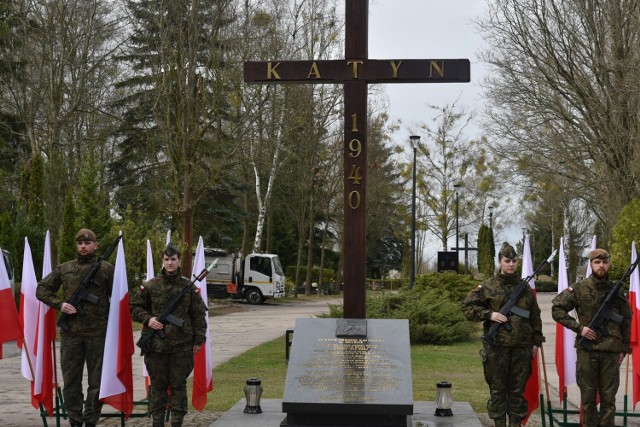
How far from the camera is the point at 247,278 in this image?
43125mm

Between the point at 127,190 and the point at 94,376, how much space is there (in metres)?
37.0

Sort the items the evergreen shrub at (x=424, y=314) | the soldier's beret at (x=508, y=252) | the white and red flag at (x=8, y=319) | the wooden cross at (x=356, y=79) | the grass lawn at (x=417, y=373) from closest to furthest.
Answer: the soldier's beret at (x=508, y=252) < the white and red flag at (x=8, y=319) < the wooden cross at (x=356, y=79) < the grass lawn at (x=417, y=373) < the evergreen shrub at (x=424, y=314)

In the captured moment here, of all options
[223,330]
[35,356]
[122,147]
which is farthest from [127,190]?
[35,356]

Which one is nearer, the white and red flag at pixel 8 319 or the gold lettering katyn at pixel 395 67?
the white and red flag at pixel 8 319

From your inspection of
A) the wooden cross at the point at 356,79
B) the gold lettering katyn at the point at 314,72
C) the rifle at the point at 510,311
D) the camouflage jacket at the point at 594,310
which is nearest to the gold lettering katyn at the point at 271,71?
the wooden cross at the point at 356,79

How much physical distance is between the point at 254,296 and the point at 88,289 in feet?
112

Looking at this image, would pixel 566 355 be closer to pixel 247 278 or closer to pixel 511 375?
pixel 511 375

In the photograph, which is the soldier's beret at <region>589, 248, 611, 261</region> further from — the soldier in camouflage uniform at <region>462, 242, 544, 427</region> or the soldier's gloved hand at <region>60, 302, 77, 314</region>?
the soldier's gloved hand at <region>60, 302, 77, 314</region>

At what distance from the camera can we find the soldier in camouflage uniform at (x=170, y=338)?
350 inches

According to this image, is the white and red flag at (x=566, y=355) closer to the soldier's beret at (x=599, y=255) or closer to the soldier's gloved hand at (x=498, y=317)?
the soldier's beret at (x=599, y=255)

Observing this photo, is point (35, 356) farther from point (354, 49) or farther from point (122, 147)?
point (122, 147)

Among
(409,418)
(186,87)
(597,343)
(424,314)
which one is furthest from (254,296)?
(597,343)

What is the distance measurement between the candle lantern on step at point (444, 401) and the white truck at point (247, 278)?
107 ft

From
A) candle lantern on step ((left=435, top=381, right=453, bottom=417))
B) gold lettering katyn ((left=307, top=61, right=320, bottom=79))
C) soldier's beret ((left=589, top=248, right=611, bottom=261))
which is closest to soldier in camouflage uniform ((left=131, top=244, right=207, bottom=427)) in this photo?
gold lettering katyn ((left=307, top=61, right=320, bottom=79))
